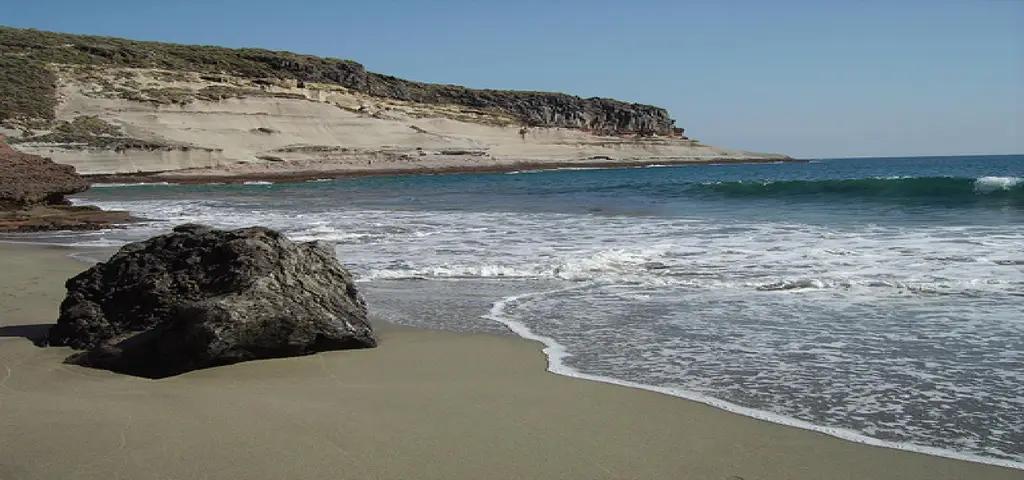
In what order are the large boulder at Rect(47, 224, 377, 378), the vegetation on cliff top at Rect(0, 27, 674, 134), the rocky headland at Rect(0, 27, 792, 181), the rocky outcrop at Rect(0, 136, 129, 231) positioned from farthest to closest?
the vegetation on cliff top at Rect(0, 27, 674, 134)
the rocky headland at Rect(0, 27, 792, 181)
the rocky outcrop at Rect(0, 136, 129, 231)
the large boulder at Rect(47, 224, 377, 378)

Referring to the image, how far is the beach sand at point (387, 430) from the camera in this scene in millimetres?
3127

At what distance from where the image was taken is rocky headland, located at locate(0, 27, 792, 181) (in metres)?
48.3

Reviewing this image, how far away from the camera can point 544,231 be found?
14.0 metres

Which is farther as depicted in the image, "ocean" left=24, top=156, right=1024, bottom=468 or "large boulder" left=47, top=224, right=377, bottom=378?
"large boulder" left=47, top=224, right=377, bottom=378

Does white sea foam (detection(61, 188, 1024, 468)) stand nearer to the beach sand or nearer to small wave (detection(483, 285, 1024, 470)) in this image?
small wave (detection(483, 285, 1024, 470))

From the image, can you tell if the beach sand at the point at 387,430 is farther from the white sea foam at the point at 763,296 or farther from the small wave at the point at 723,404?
the white sea foam at the point at 763,296

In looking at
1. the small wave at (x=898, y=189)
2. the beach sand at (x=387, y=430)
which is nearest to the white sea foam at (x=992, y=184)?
the small wave at (x=898, y=189)

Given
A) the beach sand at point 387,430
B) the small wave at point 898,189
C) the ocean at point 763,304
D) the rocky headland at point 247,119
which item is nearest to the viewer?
the beach sand at point 387,430

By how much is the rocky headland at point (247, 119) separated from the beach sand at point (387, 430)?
140ft

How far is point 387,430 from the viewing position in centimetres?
355

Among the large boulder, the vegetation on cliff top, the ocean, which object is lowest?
the ocean

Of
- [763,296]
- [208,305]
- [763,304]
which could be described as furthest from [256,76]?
[208,305]

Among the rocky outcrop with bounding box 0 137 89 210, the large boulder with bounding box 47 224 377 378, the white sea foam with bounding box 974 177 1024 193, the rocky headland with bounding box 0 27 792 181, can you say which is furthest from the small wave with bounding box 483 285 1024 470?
the rocky headland with bounding box 0 27 792 181

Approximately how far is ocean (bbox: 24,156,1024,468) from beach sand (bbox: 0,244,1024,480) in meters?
0.31
